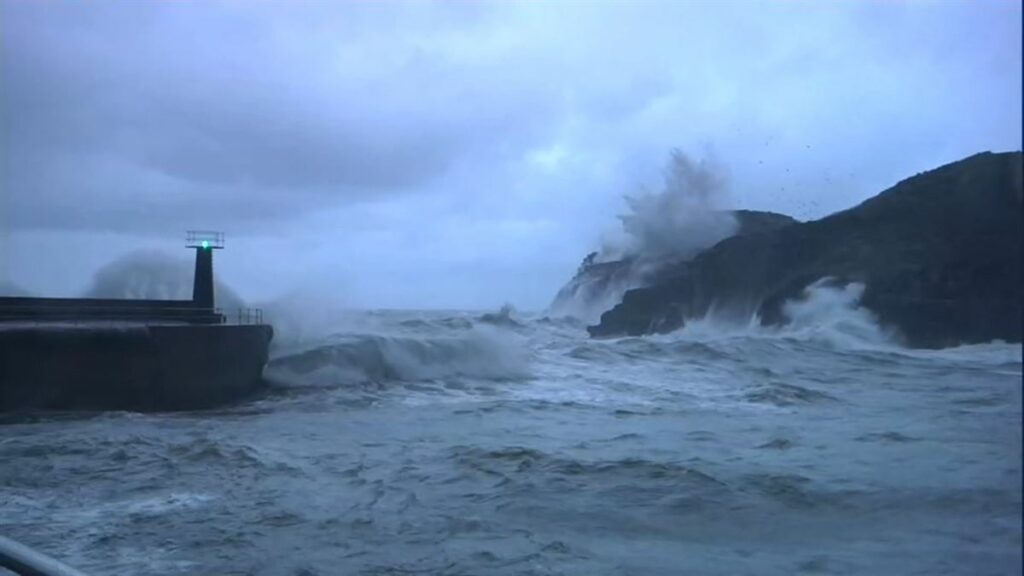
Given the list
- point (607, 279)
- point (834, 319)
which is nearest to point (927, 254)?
point (834, 319)

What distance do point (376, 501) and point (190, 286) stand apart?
1991 centimetres

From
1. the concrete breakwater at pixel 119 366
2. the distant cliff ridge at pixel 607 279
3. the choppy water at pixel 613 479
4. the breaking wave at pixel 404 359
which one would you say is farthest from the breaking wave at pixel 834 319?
the concrete breakwater at pixel 119 366

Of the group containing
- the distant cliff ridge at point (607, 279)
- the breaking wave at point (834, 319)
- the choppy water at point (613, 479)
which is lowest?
the choppy water at point (613, 479)

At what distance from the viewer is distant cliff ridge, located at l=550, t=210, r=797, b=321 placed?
39.6ft

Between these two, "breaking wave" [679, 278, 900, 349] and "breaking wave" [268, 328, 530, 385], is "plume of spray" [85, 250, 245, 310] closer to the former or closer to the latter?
"breaking wave" [268, 328, 530, 385]

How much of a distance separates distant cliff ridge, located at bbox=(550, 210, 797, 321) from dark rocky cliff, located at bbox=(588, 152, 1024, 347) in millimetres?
1455

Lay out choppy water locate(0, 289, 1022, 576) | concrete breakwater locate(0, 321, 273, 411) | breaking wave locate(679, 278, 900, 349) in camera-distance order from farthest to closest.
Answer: concrete breakwater locate(0, 321, 273, 411) → breaking wave locate(679, 278, 900, 349) → choppy water locate(0, 289, 1022, 576)

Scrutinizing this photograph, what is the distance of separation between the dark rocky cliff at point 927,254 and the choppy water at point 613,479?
8.3 inches

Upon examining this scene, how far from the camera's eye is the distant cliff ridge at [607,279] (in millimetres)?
12062

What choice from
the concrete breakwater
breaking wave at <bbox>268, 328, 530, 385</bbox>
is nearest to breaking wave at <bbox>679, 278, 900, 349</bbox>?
breaking wave at <bbox>268, 328, 530, 385</bbox>

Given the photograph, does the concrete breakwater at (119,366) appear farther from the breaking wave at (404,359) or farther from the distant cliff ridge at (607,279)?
the distant cliff ridge at (607,279)

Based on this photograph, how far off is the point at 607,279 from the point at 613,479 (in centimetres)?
469

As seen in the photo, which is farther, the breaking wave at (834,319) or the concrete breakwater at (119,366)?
the concrete breakwater at (119,366)

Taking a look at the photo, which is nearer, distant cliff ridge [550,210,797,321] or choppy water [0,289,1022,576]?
choppy water [0,289,1022,576]
